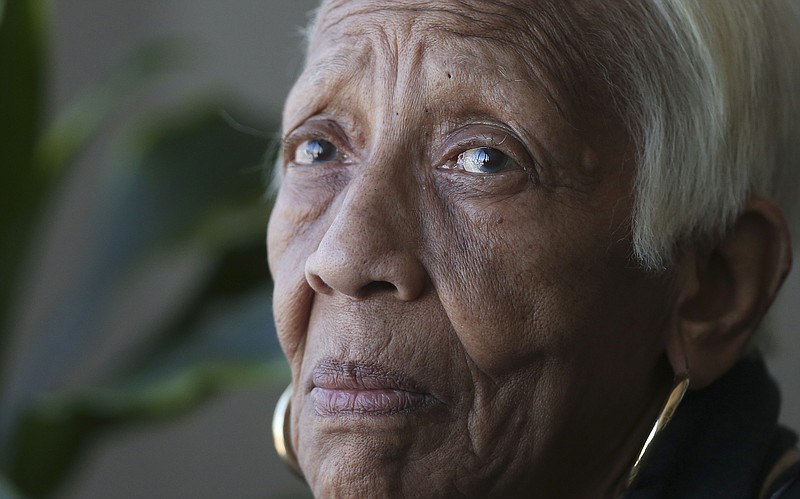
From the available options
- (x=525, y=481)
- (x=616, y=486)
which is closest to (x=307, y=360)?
(x=525, y=481)

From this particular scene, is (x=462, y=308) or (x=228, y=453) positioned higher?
(x=462, y=308)

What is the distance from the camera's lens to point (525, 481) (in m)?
1.03

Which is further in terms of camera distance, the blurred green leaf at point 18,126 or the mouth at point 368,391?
the blurred green leaf at point 18,126

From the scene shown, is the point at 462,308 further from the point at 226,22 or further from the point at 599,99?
the point at 226,22

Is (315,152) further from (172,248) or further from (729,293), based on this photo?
(172,248)

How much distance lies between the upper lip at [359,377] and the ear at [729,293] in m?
0.34

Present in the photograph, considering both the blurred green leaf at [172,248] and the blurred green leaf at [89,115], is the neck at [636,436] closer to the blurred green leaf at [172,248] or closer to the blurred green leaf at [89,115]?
the blurred green leaf at [172,248]

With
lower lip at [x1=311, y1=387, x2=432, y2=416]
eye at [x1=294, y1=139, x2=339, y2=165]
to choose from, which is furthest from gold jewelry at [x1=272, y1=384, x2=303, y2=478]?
eye at [x1=294, y1=139, x2=339, y2=165]

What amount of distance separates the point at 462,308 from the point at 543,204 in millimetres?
148

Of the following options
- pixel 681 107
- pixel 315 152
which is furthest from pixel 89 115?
pixel 681 107

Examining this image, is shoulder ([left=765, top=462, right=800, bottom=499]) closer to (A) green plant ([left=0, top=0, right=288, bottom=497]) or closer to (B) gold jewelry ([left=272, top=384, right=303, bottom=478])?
(B) gold jewelry ([left=272, top=384, right=303, bottom=478])

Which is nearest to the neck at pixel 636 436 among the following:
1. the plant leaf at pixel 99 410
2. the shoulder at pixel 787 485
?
the shoulder at pixel 787 485

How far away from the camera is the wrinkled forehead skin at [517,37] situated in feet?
3.26

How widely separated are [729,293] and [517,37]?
1.32 feet
